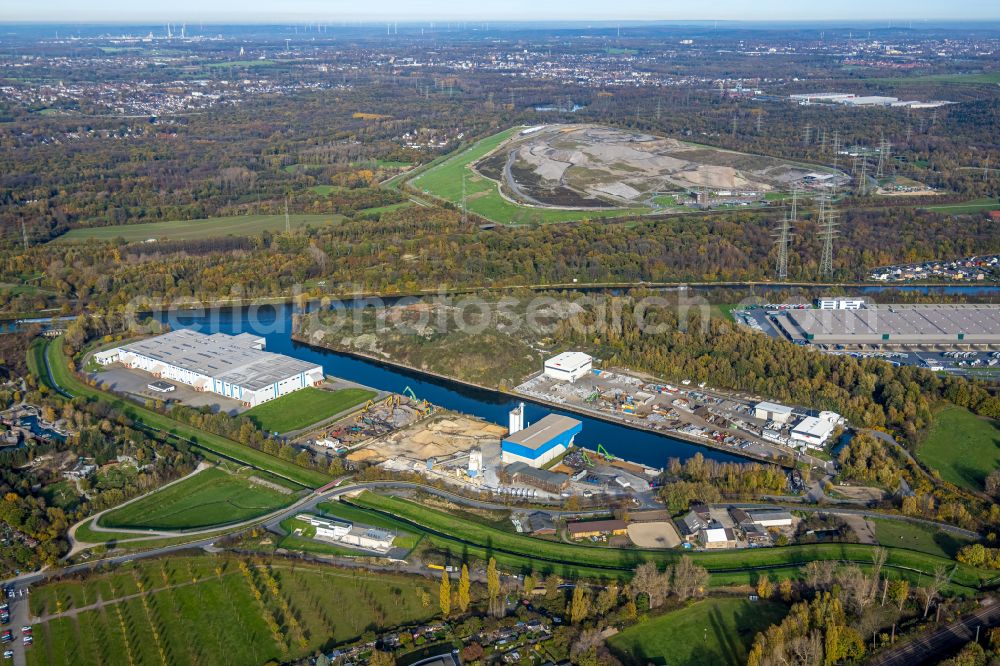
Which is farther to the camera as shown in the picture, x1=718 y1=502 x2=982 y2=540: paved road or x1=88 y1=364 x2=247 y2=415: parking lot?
x1=88 y1=364 x2=247 y2=415: parking lot

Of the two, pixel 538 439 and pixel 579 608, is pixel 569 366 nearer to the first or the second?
pixel 538 439

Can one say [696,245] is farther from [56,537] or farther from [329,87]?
[329,87]

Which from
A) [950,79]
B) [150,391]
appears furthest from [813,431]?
[950,79]

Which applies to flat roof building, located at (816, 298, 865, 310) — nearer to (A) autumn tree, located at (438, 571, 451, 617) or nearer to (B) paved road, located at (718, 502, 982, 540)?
(B) paved road, located at (718, 502, 982, 540)

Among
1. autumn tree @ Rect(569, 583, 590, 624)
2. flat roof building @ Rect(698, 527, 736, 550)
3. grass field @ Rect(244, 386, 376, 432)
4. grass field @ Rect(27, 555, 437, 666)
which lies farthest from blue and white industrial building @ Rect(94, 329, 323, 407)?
flat roof building @ Rect(698, 527, 736, 550)

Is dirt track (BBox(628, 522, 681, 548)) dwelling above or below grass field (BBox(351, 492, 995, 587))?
above

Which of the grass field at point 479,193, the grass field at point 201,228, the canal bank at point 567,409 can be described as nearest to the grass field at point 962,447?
the canal bank at point 567,409

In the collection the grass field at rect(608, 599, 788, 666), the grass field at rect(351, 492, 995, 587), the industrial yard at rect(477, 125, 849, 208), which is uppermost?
the industrial yard at rect(477, 125, 849, 208)
